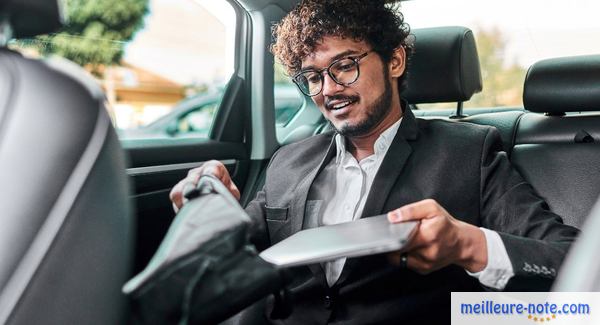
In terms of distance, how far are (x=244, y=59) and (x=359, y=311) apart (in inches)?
51.8

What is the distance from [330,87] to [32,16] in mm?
792

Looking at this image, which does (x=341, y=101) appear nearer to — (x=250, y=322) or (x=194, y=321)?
(x=250, y=322)

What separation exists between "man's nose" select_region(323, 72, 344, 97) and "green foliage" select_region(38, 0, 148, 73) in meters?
0.66

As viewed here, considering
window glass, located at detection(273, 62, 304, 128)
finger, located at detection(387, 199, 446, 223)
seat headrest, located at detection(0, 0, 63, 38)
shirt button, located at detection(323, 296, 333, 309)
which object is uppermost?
seat headrest, located at detection(0, 0, 63, 38)

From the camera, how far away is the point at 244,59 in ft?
8.20

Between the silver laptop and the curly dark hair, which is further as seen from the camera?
the curly dark hair

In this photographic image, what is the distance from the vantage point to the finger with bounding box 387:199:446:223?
→ 1019 mm

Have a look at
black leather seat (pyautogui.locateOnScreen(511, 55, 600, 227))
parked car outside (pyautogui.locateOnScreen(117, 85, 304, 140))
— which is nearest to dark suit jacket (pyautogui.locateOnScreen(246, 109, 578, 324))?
black leather seat (pyautogui.locateOnScreen(511, 55, 600, 227))

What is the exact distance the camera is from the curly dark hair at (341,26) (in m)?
1.66

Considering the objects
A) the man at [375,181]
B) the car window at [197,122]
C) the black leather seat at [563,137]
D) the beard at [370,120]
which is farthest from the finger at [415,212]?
the car window at [197,122]

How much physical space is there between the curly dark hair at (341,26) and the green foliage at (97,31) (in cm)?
57

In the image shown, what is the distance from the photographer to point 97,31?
7.26ft

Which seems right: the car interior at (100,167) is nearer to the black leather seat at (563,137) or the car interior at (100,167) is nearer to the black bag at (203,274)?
the black leather seat at (563,137)

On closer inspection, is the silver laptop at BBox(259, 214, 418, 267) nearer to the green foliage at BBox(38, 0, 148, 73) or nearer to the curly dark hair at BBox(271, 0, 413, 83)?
the curly dark hair at BBox(271, 0, 413, 83)
